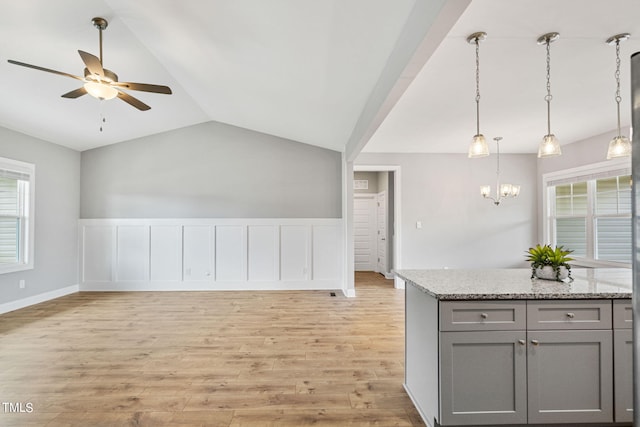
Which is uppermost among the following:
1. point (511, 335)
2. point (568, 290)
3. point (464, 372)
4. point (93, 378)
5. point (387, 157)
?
point (387, 157)

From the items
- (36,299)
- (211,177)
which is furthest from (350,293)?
(36,299)

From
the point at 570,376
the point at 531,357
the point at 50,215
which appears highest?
the point at 50,215

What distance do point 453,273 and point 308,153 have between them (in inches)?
168

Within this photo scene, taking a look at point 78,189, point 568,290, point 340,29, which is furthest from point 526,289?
point 78,189

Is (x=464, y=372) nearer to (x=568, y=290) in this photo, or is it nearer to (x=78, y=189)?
(x=568, y=290)

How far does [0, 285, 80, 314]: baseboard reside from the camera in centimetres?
458

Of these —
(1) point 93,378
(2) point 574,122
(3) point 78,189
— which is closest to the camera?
(1) point 93,378

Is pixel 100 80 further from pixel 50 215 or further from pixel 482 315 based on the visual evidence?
pixel 50 215

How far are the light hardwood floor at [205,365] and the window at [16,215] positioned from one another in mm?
758

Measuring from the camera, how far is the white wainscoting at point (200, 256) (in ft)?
19.7

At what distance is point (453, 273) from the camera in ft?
8.02

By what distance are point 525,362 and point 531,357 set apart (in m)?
0.04

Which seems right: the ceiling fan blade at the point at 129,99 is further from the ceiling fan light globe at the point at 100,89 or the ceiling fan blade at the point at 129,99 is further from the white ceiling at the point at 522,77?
the white ceiling at the point at 522,77

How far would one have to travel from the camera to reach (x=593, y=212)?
505 cm
